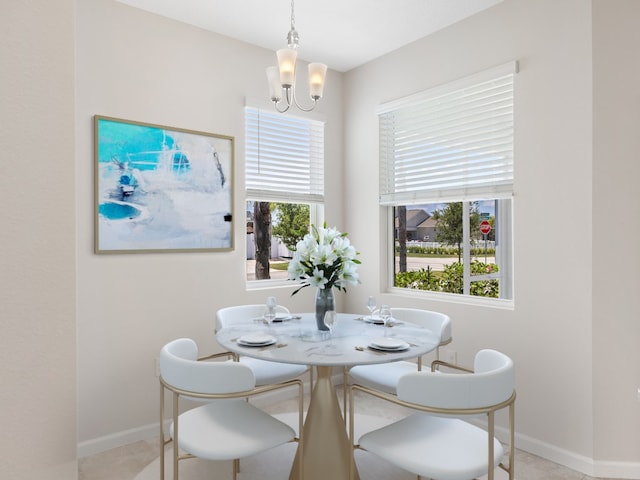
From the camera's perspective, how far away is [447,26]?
10.6 feet

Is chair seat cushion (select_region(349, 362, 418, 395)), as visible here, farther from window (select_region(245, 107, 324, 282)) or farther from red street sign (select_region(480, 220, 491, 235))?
window (select_region(245, 107, 324, 282))

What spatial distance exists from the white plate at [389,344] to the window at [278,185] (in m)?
1.80

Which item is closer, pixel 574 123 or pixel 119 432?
pixel 574 123

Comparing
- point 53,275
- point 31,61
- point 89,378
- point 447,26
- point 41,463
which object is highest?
point 447,26

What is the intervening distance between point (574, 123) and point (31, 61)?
8.98 ft

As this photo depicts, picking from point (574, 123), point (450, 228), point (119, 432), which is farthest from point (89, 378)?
point (574, 123)

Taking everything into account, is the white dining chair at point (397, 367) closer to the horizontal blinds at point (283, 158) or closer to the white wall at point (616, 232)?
the white wall at point (616, 232)

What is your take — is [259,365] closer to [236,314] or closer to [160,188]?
[236,314]

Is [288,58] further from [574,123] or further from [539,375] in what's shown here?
[539,375]

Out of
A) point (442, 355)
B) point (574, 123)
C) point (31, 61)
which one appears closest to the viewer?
point (31, 61)

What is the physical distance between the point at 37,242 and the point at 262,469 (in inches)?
91.2

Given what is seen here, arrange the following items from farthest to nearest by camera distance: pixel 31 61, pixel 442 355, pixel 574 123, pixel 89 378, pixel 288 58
Result: pixel 442 355
pixel 89 378
pixel 574 123
pixel 288 58
pixel 31 61

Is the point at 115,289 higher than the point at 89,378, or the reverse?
the point at 115,289

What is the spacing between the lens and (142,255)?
2.97 meters
